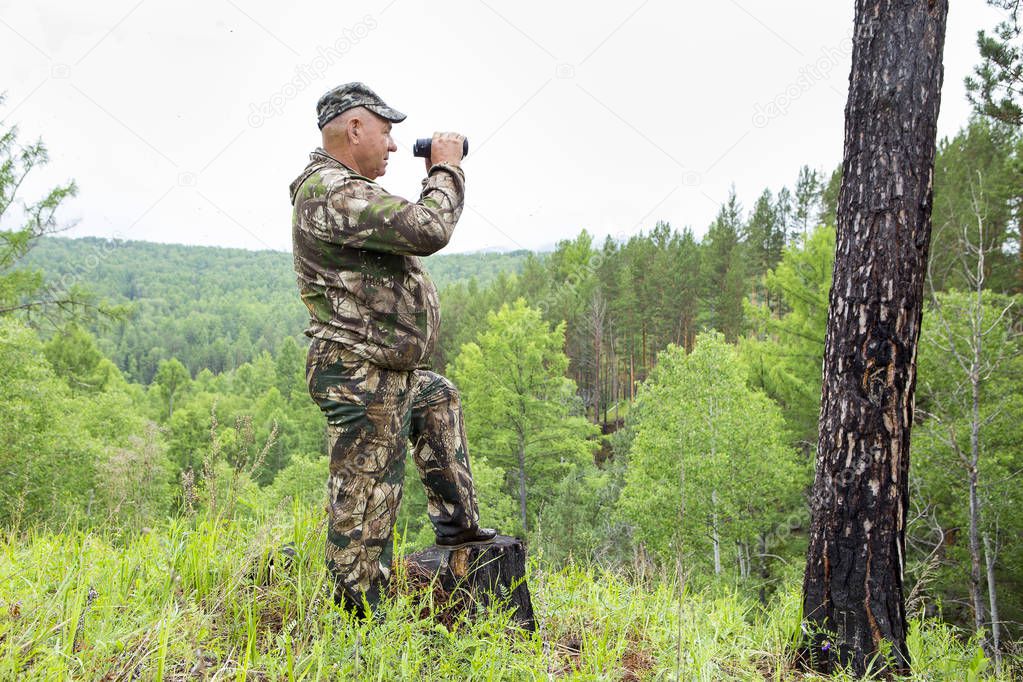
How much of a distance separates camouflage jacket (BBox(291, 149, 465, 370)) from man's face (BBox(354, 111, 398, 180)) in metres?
0.11

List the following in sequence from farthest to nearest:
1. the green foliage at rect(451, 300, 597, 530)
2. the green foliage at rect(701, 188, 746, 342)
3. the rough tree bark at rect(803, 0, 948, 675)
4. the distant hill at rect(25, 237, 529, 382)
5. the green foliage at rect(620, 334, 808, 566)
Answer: the distant hill at rect(25, 237, 529, 382) < the green foliage at rect(701, 188, 746, 342) < the green foliage at rect(451, 300, 597, 530) < the green foliage at rect(620, 334, 808, 566) < the rough tree bark at rect(803, 0, 948, 675)

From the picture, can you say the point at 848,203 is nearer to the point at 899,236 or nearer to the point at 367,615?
the point at 899,236

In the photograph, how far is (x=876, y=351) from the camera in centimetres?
341

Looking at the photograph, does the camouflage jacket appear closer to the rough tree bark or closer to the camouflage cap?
the camouflage cap

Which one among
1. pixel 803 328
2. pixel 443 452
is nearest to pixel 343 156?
pixel 443 452

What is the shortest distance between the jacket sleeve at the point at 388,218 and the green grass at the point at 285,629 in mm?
1402

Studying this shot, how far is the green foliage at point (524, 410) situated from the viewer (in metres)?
28.1

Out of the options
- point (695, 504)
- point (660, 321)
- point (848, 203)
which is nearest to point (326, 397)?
point (848, 203)

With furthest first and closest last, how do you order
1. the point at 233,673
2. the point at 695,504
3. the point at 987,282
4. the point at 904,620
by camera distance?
the point at 987,282, the point at 695,504, the point at 904,620, the point at 233,673

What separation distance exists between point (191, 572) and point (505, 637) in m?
1.45

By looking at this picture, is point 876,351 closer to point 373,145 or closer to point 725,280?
point 373,145

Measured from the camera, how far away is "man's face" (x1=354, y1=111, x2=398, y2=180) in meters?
2.94

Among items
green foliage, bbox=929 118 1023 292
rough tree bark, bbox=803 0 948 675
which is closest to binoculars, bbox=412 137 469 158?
rough tree bark, bbox=803 0 948 675

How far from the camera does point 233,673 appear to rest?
2.52 metres
